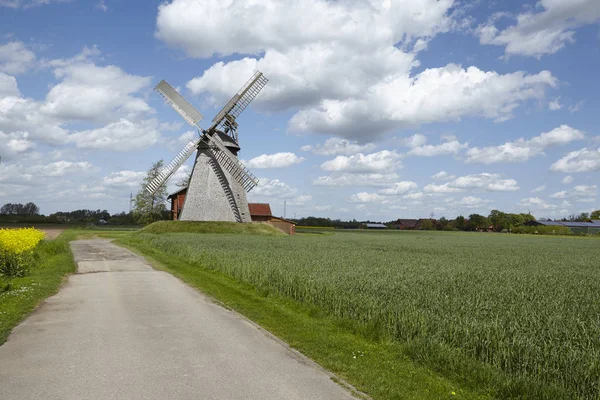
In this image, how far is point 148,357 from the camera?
348 inches

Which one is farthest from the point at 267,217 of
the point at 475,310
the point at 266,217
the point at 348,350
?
the point at 348,350

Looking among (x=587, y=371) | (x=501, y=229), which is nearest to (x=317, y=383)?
(x=587, y=371)

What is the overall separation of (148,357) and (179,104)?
52361 mm

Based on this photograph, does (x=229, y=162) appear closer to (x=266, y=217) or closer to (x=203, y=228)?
(x=203, y=228)

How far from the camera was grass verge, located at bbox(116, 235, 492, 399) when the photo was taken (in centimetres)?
752

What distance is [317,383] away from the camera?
770 centimetres

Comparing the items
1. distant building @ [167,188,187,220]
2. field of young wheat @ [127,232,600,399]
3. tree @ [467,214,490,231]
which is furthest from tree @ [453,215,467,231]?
field of young wheat @ [127,232,600,399]

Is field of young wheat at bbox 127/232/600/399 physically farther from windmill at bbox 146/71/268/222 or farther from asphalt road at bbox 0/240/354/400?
windmill at bbox 146/71/268/222

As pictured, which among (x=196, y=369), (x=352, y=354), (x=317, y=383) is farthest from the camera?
(x=352, y=354)

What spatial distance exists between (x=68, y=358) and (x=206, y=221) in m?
48.2

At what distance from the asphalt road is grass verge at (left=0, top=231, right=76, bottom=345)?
0.36 m

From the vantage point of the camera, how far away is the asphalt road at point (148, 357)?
7.18 metres

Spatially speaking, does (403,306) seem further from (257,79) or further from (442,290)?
(257,79)

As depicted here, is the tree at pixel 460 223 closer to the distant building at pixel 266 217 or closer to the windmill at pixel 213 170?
the distant building at pixel 266 217
